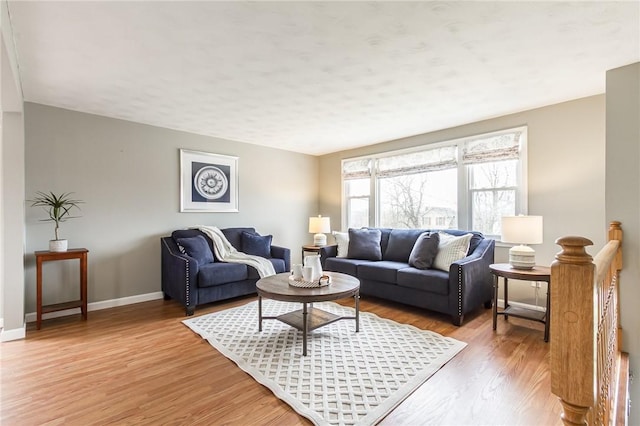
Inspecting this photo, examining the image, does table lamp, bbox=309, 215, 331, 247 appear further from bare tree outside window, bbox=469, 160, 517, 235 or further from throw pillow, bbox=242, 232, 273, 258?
bare tree outside window, bbox=469, 160, 517, 235

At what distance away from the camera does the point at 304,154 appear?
19.1ft

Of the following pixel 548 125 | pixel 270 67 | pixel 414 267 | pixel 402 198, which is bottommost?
pixel 414 267

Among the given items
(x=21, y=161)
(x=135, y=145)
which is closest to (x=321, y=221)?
(x=135, y=145)

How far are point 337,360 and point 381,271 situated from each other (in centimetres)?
154

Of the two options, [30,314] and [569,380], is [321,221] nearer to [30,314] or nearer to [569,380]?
[30,314]

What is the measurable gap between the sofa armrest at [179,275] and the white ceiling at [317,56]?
1644 millimetres

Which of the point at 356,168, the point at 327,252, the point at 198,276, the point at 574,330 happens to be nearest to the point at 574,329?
the point at 574,330

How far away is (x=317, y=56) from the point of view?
91.1 inches

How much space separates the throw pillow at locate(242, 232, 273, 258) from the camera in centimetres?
438

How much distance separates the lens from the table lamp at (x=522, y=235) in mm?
2883

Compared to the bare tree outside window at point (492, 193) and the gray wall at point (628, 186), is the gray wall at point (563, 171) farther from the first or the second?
the gray wall at point (628, 186)

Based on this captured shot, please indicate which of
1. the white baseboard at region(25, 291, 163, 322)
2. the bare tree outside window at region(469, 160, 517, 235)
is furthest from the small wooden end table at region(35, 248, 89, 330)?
the bare tree outside window at region(469, 160, 517, 235)

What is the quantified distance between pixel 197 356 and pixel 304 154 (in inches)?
162

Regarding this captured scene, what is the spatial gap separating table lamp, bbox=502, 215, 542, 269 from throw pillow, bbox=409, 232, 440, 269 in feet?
2.45
